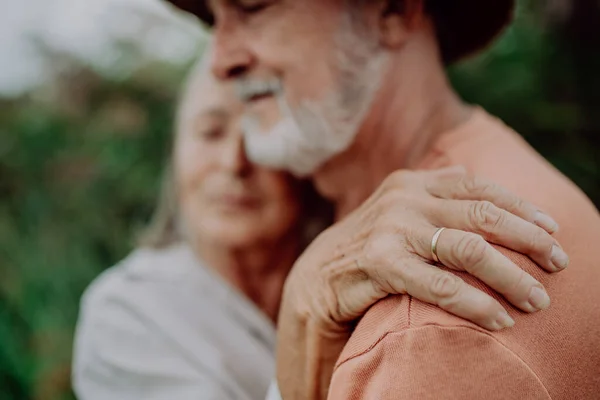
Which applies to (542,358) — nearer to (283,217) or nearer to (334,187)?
(334,187)

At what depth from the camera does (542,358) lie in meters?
0.80

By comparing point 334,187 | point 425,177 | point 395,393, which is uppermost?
point 425,177

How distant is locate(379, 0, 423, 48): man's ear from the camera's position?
3.95 ft

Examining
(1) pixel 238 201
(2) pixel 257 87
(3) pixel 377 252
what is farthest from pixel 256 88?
(3) pixel 377 252

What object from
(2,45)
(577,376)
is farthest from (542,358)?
(2,45)

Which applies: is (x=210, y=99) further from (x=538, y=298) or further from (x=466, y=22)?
(x=538, y=298)

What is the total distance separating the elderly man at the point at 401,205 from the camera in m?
0.77

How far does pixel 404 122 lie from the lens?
1226mm

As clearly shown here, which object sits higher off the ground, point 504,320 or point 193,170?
point 504,320

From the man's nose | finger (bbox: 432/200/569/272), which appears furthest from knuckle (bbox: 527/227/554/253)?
the man's nose

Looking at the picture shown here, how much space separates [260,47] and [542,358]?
686 millimetres

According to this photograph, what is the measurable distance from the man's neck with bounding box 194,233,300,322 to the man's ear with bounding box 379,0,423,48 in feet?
1.84

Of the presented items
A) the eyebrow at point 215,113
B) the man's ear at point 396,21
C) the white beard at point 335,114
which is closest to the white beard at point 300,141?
the white beard at point 335,114

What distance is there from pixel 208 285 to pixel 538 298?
0.95m
